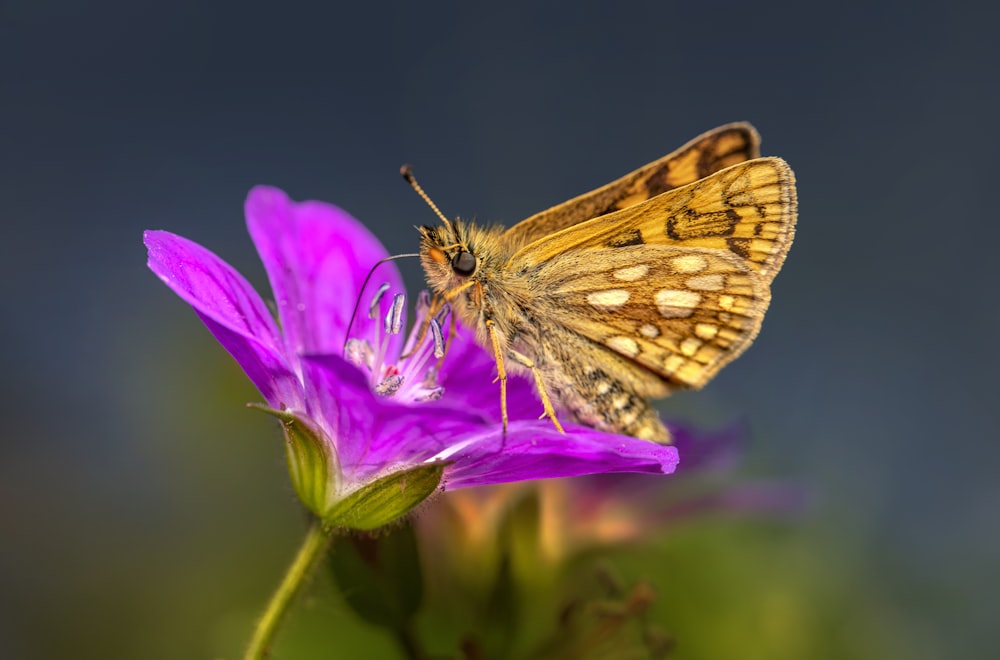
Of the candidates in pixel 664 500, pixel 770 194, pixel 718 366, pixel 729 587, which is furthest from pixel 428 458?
pixel 729 587

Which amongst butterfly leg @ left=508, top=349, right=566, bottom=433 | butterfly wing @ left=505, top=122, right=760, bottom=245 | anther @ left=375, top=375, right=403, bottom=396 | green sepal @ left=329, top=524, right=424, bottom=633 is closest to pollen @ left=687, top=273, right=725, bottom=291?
butterfly wing @ left=505, top=122, right=760, bottom=245

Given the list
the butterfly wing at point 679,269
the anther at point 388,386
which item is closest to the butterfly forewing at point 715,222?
the butterfly wing at point 679,269

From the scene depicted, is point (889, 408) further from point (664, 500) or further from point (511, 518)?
point (511, 518)

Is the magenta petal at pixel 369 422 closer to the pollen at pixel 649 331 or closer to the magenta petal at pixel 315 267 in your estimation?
the magenta petal at pixel 315 267

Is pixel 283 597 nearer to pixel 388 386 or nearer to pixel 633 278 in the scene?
pixel 388 386

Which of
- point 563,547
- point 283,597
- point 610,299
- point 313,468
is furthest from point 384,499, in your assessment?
point 563,547
